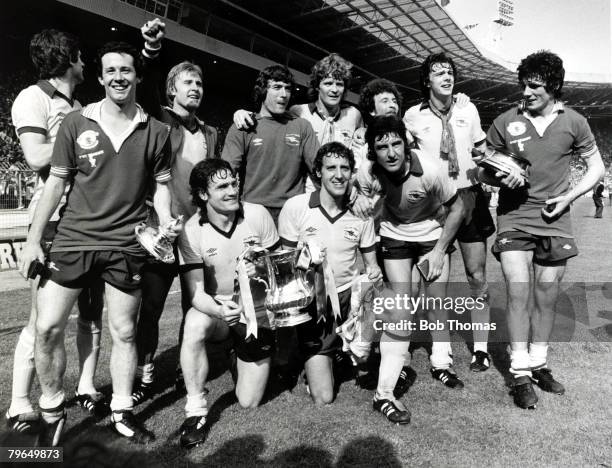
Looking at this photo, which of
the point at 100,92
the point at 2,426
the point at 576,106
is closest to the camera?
the point at 2,426

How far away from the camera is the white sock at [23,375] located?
2.95 m

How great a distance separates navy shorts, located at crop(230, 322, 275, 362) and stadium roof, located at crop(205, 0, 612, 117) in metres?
22.8

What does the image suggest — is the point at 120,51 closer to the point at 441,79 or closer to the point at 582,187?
the point at 441,79

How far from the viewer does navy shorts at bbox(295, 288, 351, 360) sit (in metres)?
3.53

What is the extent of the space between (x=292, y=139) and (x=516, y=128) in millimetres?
1711

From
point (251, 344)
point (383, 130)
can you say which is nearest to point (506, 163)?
point (383, 130)

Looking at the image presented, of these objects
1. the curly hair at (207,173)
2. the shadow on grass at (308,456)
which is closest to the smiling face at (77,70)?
the curly hair at (207,173)

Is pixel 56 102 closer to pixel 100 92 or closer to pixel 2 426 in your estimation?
pixel 2 426

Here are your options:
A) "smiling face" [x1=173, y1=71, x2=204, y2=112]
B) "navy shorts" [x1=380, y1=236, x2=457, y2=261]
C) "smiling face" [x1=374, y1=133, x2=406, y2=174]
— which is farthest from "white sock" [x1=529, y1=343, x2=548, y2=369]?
"smiling face" [x1=173, y1=71, x2=204, y2=112]

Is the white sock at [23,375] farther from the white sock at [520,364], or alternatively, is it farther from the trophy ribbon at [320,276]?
the white sock at [520,364]

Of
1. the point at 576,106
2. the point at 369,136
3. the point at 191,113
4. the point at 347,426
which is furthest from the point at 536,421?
the point at 576,106

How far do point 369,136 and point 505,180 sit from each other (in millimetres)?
984

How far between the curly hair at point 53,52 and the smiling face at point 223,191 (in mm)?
1179

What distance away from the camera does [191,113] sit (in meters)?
3.74
